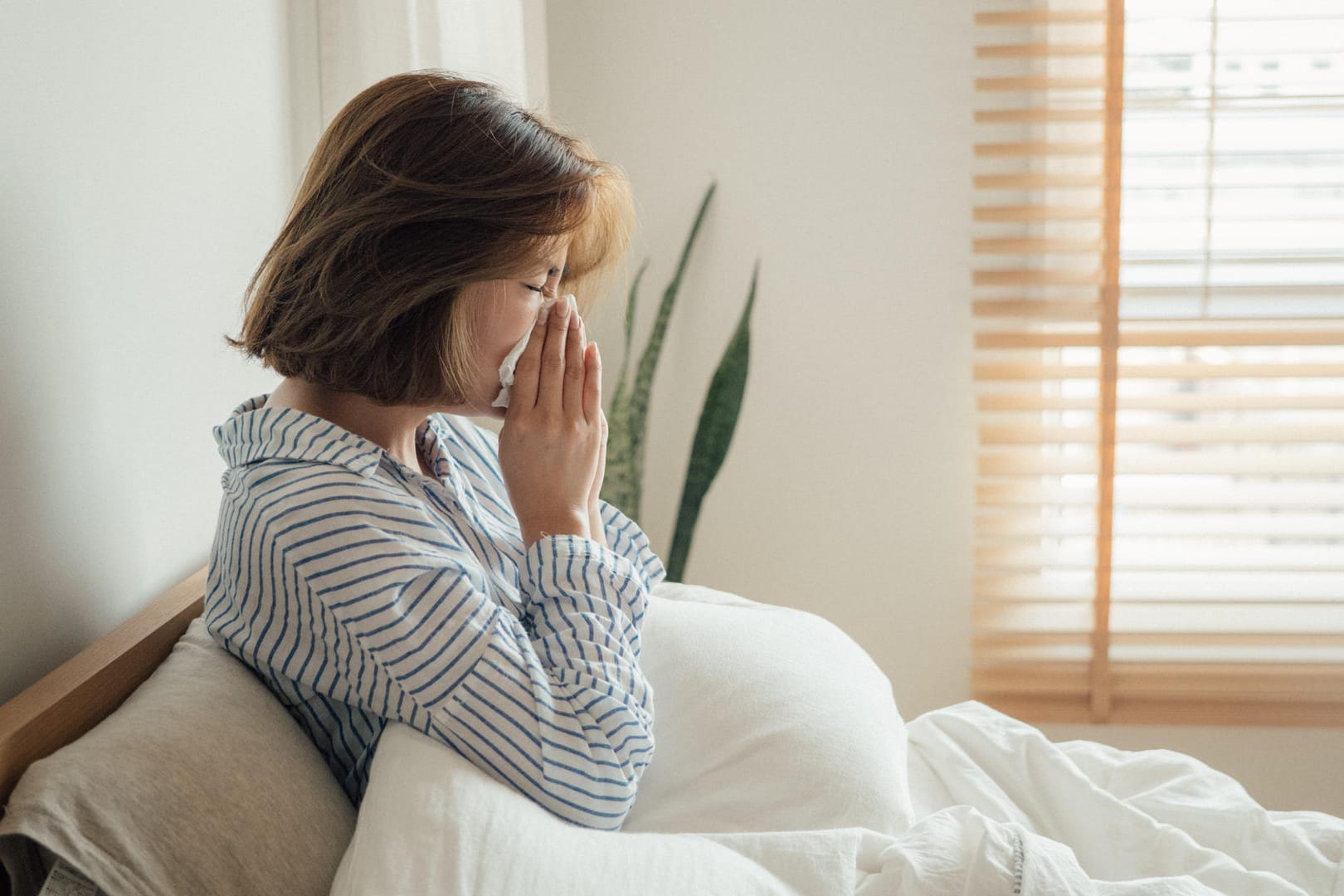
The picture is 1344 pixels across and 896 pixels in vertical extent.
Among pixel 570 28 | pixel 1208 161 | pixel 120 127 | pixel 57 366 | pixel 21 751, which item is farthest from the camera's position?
pixel 570 28

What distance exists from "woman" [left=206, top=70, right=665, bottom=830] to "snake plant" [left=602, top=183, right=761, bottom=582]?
2.78 feet

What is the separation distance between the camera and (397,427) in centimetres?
99

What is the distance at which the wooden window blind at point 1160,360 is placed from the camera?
191 centimetres

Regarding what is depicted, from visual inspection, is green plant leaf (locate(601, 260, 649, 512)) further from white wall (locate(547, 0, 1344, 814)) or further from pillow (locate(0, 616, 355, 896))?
pillow (locate(0, 616, 355, 896))

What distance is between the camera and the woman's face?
3.01ft

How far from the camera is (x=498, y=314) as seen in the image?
94 cm

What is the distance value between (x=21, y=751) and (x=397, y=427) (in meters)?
0.41

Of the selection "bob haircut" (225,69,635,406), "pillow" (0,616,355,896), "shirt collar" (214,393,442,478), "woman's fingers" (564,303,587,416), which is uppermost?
"bob haircut" (225,69,635,406)

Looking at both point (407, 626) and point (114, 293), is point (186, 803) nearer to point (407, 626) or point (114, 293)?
point (407, 626)

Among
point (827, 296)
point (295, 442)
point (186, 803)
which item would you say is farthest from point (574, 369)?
point (827, 296)

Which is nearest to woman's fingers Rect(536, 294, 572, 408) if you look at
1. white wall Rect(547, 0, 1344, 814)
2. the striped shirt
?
the striped shirt

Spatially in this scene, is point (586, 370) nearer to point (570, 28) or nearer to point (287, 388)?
point (287, 388)

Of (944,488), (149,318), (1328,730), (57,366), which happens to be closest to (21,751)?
(57,366)

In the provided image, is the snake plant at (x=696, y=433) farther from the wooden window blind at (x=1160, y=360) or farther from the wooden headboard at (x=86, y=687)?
the wooden headboard at (x=86, y=687)
